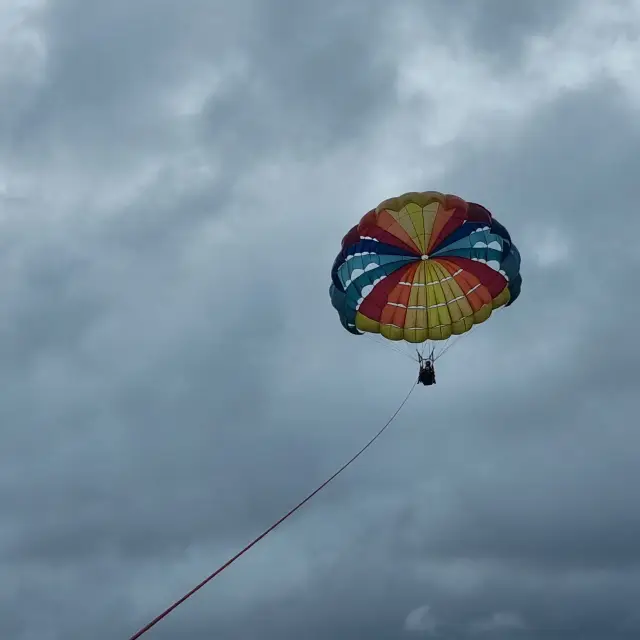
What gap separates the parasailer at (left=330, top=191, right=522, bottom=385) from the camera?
3816 cm

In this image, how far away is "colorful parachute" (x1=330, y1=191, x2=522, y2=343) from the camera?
38156mm

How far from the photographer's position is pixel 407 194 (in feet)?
125

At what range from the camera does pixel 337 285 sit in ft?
131

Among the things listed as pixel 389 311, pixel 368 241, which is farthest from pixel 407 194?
pixel 389 311

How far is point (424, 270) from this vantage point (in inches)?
1563

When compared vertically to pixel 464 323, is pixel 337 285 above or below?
above

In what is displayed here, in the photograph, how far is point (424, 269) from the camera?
3969 cm

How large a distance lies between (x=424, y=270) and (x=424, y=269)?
0.14 feet

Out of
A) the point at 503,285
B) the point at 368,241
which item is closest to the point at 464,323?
the point at 503,285

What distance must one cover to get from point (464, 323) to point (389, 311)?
3148mm

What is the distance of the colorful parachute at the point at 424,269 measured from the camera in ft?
125

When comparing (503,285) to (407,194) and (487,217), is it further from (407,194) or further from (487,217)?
(407,194)

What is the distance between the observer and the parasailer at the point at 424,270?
125 ft

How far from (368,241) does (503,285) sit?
592 cm
